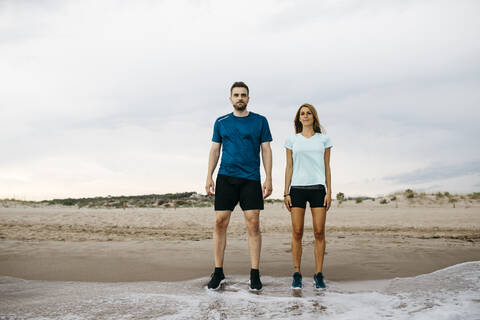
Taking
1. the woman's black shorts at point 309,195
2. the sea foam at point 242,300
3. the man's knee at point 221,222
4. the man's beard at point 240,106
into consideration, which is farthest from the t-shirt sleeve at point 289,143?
the sea foam at point 242,300

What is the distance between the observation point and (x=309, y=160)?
4.49m

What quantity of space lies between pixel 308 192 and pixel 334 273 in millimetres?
1808

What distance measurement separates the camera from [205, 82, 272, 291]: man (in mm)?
4473

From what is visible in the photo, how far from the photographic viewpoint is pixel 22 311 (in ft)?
12.2

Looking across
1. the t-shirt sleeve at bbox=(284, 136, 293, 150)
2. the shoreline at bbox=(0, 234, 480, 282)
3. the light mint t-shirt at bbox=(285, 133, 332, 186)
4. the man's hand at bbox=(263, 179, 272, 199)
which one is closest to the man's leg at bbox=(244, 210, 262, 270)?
the man's hand at bbox=(263, 179, 272, 199)

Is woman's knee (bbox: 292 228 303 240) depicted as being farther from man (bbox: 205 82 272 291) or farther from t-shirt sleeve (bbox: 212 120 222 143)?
t-shirt sleeve (bbox: 212 120 222 143)

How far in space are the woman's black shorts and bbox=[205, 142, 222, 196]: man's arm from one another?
100cm

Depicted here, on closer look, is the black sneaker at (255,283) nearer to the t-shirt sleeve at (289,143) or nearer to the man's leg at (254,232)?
the man's leg at (254,232)

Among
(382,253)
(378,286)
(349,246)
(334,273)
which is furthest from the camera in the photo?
(349,246)

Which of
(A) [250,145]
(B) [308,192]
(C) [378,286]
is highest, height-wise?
(A) [250,145]

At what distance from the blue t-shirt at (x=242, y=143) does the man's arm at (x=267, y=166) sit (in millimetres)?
76

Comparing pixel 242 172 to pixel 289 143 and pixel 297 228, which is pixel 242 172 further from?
pixel 297 228

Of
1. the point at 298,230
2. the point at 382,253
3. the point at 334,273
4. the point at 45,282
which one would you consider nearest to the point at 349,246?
the point at 382,253

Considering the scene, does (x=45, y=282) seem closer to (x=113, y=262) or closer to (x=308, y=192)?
(x=113, y=262)
